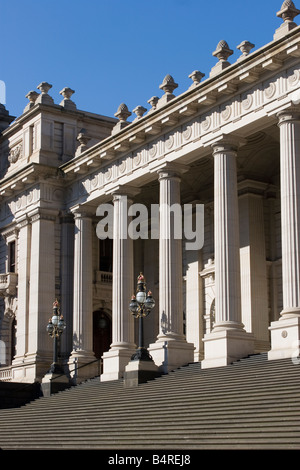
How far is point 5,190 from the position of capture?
43.3 meters

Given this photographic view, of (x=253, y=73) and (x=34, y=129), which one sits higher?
(x=34, y=129)

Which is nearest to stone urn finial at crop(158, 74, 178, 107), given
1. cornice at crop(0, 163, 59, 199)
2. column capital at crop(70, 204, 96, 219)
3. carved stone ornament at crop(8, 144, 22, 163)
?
column capital at crop(70, 204, 96, 219)

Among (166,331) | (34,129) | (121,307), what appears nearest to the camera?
(166,331)

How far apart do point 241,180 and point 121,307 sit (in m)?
7.83

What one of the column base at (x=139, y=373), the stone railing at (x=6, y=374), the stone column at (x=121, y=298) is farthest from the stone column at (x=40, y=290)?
the column base at (x=139, y=373)

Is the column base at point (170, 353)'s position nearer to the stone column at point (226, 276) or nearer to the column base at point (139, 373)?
the column base at point (139, 373)

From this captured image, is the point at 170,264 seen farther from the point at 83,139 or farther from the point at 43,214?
the point at 83,139

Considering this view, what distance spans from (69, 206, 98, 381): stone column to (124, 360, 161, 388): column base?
729 cm

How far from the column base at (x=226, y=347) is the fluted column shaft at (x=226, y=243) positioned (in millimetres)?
429

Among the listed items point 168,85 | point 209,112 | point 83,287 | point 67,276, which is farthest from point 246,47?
point 67,276

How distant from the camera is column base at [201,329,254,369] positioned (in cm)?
2828
